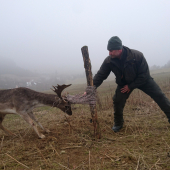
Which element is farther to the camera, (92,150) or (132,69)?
(132,69)

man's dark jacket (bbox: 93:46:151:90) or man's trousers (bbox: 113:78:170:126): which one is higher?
man's dark jacket (bbox: 93:46:151:90)

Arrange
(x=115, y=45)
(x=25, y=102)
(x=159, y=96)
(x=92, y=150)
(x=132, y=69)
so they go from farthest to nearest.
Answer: (x=25, y=102)
(x=159, y=96)
(x=132, y=69)
(x=115, y=45)
(x=92, y=150)

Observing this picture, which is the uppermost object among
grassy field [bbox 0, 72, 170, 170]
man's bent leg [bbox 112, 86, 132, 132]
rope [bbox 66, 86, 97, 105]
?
rope [bbox 66, 86, 97, 105]

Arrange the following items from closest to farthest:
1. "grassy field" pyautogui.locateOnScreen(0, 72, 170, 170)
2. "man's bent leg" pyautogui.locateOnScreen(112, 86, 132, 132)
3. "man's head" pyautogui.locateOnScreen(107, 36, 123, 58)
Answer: "grassy field" pyautogui.locateOnScreen(0, 72, 170, 170)
"man's head" pyautogui.locateOnScreen(107, 36, 123, 58)
"man's bent leg" pyautogui.locateOnScreen(112, 86, 132, 132)

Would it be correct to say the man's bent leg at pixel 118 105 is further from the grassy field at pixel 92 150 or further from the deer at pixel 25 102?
the deer at pixel 25 102

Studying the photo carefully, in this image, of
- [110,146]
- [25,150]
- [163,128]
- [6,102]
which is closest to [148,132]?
[163,128]

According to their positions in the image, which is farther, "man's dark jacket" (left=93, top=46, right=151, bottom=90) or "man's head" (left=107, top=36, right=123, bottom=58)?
"man's dark jacket" (left=93, top=46, right=151, bottom=90)

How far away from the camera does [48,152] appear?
381 centimetres

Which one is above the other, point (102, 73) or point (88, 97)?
point (102, 73)

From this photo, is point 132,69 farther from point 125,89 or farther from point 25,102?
point 25,102

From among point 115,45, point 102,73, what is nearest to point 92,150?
point 102,73

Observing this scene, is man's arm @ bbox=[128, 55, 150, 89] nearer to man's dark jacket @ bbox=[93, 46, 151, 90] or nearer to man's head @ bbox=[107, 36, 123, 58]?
man's dark jacket @ bbox=[93, 46, 151, 90]

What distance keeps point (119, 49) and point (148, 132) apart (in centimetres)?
285

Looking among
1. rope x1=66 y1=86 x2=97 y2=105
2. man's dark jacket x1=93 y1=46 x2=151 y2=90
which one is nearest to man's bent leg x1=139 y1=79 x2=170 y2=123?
man's dark jacket x1=93 y1=46 x2=151 y2=90
